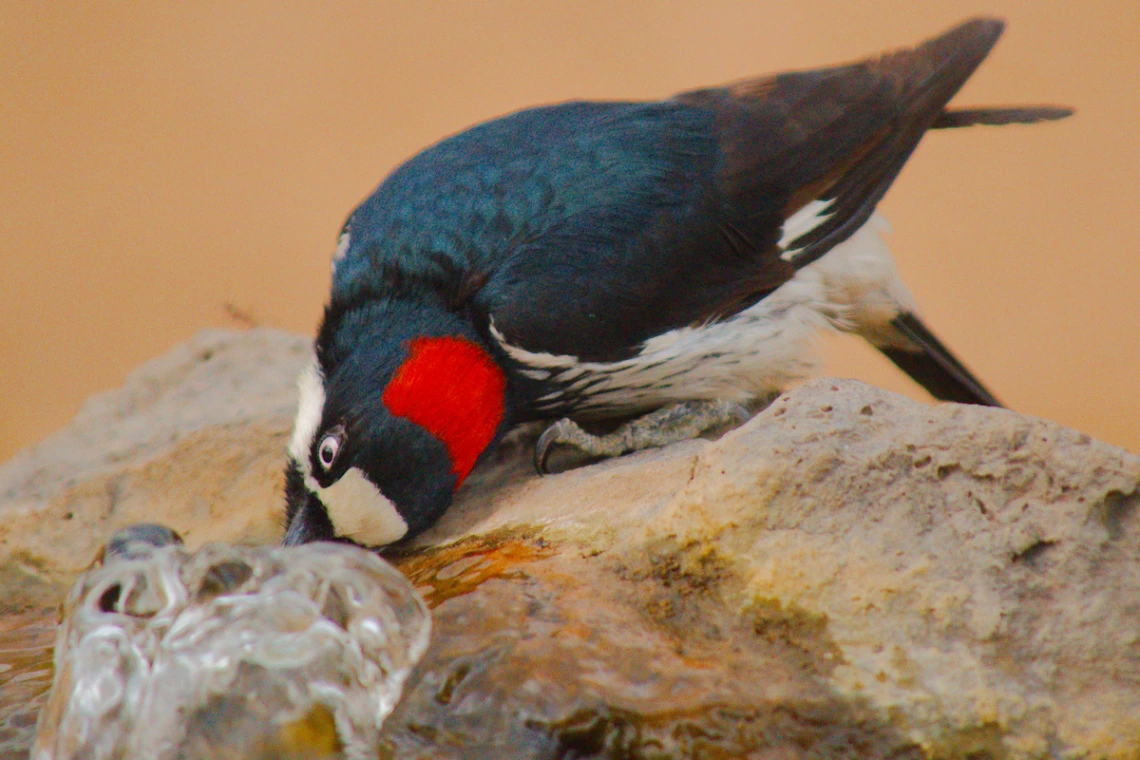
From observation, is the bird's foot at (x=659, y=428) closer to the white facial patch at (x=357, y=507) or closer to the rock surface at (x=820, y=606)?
the white facial patch at (x=357, y=507)

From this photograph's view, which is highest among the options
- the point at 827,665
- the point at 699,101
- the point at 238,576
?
the point at 699,101

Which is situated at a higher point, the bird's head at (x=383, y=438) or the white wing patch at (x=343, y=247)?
the white wing patch at (x=343, y=247)

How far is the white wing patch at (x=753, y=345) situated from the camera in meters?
1.97

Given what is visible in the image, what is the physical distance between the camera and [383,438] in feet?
5.74

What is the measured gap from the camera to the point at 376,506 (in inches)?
69.7

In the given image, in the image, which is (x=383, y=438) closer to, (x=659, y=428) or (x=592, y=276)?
(x=592, y=276)

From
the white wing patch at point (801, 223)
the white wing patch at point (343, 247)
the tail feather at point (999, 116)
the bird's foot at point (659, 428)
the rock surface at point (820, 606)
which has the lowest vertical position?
the bird's foot at point (659, 428)

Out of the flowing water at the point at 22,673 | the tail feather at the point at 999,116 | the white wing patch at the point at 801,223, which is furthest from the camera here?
the tail feather at the point at 999,116

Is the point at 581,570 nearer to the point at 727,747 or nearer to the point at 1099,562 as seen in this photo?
the point at 727,747

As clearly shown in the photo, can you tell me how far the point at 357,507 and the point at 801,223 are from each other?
3.28ft

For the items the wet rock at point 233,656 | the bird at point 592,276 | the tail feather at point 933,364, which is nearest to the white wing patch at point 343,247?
the bird at point 592,276

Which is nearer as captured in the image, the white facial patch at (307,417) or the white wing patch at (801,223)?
the white facial patch at (307,417)

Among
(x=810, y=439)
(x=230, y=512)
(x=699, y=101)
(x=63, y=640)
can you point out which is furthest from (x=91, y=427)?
(x=810, y=439)

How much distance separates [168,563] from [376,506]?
513mm
